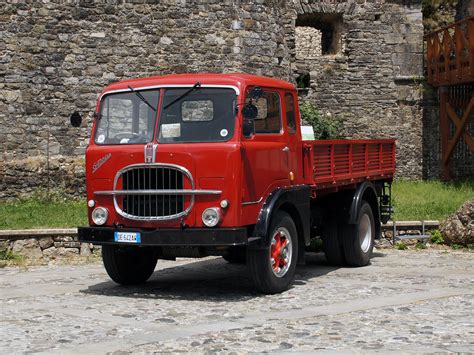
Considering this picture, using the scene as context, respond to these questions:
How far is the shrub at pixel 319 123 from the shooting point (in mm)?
19766

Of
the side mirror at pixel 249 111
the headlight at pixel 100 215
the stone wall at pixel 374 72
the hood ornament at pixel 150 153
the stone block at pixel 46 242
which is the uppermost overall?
the stone wall at pixel 374 72

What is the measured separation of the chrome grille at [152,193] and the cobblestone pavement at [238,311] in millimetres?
836

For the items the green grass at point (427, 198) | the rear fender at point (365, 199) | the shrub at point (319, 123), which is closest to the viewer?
the rear fender at point (365, 199)

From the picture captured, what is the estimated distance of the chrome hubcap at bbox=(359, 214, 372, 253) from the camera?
423 inches

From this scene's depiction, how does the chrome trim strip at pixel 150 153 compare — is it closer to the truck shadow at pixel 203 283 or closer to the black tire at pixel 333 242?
the truck shadow at pixel 203 283

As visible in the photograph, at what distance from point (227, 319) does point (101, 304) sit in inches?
55.7

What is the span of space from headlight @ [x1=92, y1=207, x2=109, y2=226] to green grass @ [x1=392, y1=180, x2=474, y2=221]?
5838 millimetres

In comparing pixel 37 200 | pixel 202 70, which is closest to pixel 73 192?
pixel 37 200

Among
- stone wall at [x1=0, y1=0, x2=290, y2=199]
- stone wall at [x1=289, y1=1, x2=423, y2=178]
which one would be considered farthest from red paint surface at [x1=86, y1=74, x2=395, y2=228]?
stone wall at [x1=289, y1=1, x2=423, y2=178]

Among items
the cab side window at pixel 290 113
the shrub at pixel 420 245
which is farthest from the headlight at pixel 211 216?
the shrub at pixel 420 245

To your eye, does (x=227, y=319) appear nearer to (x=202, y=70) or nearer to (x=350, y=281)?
(x=350, y=281)

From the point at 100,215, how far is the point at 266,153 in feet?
5.72

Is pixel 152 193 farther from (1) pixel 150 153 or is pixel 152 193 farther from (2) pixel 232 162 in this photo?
(2) pixel 232 162

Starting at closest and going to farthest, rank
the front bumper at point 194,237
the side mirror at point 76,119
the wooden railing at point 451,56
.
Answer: the front bumper at point 194,237
the side mirror at point 76,119
the wooden railing at point 451,56
